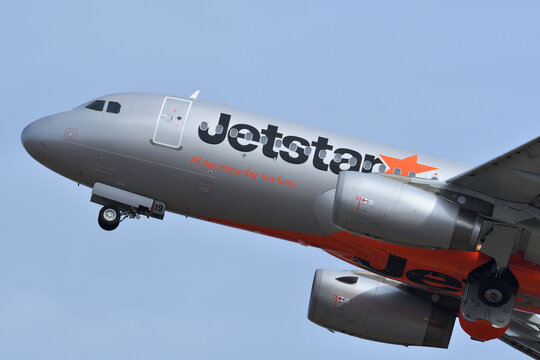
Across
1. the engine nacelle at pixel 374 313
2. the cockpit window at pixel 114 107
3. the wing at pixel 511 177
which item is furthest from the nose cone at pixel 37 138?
the wing at pixel 511 177

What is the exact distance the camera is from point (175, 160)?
31.0 m

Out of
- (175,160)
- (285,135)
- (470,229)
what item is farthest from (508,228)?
(175,160)

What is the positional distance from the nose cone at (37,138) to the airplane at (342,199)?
48mm

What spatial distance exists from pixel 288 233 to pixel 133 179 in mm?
4648

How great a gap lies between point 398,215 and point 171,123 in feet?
24.7

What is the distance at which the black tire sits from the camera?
2942 cm

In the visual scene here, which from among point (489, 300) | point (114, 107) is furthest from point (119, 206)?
point (489, 300)

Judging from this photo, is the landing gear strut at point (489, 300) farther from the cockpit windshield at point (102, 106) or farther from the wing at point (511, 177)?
the cockpit windshield at point (102, 106)

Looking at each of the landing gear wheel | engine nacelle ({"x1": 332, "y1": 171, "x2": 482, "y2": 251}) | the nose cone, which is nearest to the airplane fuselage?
the nose cone

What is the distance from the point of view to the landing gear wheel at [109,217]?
32.2 m

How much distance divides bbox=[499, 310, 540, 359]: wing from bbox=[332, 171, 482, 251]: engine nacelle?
836 cm

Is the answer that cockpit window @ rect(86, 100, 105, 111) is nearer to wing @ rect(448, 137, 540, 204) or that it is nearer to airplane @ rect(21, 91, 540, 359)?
airplane @ rect(21, 91, 540, 359)

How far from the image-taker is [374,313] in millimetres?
33312

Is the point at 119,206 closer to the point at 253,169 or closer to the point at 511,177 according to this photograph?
the point at 253,169
